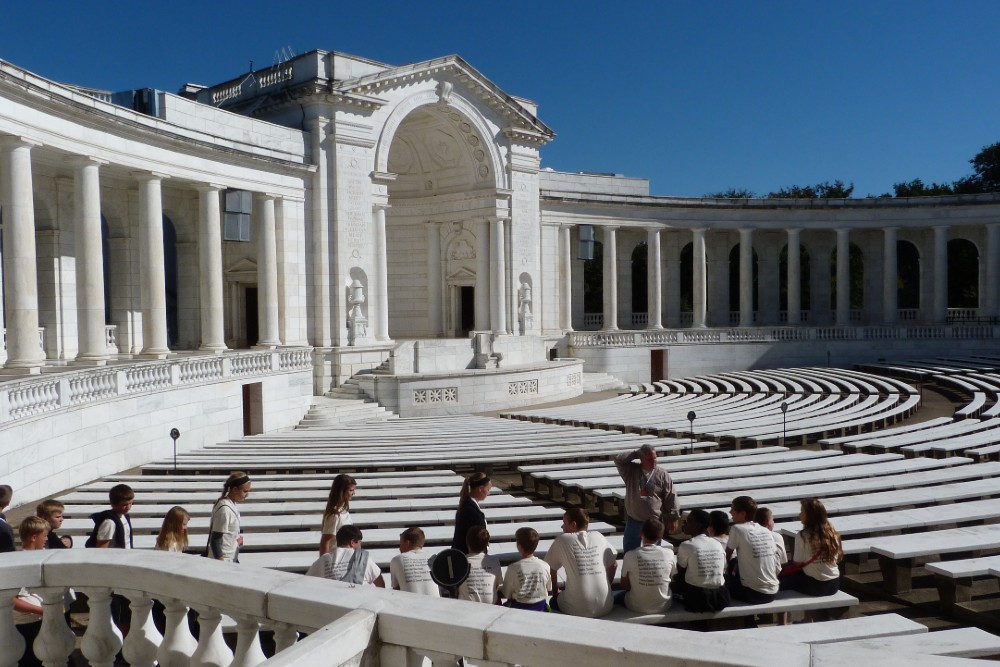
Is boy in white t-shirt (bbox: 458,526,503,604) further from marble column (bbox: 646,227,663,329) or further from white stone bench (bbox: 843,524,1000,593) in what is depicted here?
marble column (bbox: 646,227,663,329)

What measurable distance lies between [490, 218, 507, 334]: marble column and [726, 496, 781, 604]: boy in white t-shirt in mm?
38536

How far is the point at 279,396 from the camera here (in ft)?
105

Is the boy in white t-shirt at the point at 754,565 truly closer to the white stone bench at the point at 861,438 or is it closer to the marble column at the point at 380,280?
the white stone bench at the point at 861,438

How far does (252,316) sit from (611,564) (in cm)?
3797

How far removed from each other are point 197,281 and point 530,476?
1032 inches

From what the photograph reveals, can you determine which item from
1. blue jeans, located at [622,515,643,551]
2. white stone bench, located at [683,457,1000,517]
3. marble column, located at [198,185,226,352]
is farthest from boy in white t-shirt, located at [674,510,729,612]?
marble column, located at [198,185,226,352]

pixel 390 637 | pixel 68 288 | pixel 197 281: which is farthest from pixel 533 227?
pixel 390 637

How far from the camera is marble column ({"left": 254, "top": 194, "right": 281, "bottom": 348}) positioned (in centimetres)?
3784

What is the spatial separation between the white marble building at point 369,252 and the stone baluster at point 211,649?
13784mm

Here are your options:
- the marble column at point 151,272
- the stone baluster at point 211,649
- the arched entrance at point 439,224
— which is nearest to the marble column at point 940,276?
the arched entrance at point 439,224

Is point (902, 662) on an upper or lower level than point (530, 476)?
upper

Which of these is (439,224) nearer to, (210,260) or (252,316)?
(252,316)

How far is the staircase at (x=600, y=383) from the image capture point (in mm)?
47562

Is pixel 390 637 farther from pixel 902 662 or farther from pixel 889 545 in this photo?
pixel 889 545
